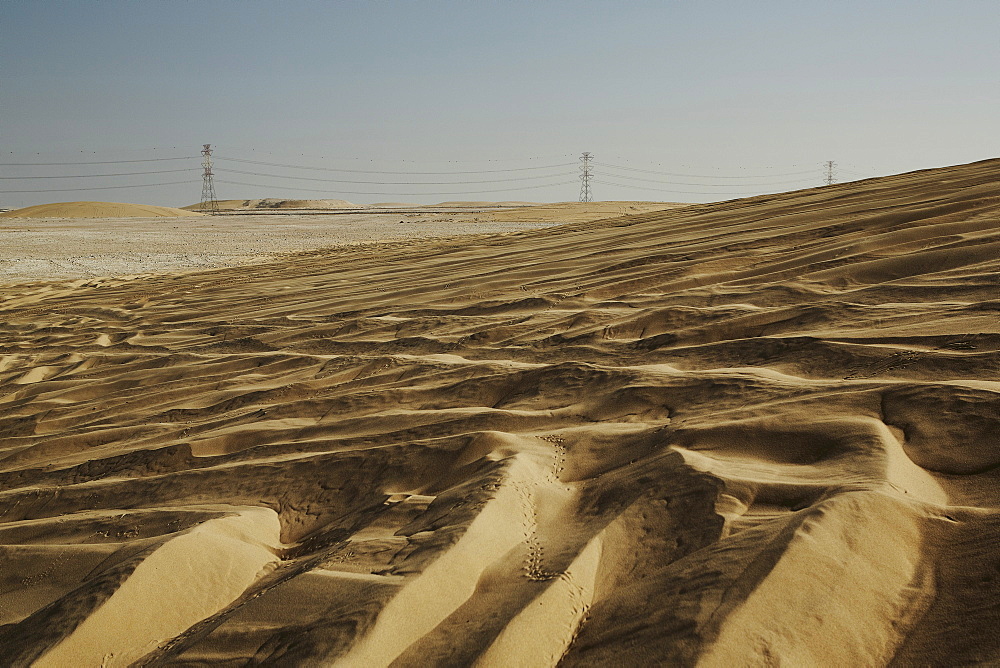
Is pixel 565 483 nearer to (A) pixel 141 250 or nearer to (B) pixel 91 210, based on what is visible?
(A) pixel 141 250

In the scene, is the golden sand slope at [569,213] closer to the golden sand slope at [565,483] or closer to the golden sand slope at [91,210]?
the golden sand slope at [565,483]

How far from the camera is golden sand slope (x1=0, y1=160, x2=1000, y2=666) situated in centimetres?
120

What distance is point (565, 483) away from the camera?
180 cm

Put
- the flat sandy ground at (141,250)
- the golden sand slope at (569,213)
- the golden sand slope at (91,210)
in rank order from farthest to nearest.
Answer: the golden sand slope at (91,210), the golden sand slope at (569,213), the flat sandy ground at (141,250)

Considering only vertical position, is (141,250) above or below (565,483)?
above

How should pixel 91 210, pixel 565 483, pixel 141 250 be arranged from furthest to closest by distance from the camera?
pixel 91 210
pixel 141 250
pixel 565 483

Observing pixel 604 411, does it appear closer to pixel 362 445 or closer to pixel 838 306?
pixel 362 445

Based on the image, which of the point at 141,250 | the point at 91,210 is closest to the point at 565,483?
the point at 141,250

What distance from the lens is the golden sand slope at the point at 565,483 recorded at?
1204 millimetres

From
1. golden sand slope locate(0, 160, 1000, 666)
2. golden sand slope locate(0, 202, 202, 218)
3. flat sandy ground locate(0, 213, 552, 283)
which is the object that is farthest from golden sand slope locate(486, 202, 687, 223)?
golden sand slope locate(0, 202, 202, 218)

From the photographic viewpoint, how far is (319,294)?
230 inches

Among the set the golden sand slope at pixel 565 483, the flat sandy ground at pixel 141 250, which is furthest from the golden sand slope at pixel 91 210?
the golden sand slope at pixel 565 483

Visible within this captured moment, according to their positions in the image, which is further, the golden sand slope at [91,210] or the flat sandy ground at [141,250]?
the golden sand slope at [91,210]

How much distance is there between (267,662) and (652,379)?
1.39m
